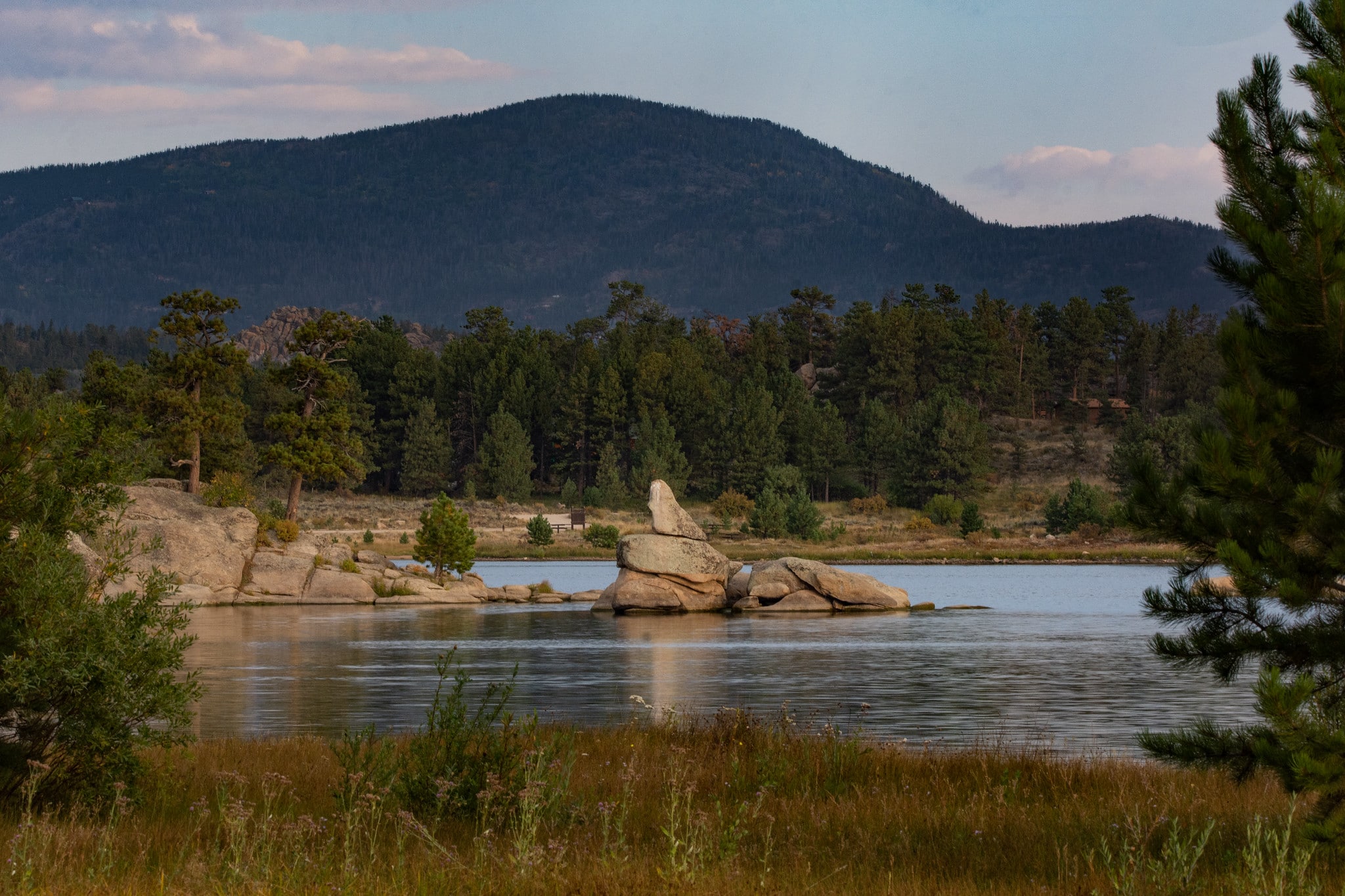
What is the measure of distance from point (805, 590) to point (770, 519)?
36066mm

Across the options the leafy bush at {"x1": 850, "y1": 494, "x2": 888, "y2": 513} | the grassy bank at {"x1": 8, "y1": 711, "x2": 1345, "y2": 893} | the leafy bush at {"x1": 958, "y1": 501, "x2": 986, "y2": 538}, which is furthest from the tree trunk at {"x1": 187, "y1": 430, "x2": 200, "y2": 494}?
the leafy bush at {"x1": 850, "y1": 494, "x2": 888, "y2": 513}

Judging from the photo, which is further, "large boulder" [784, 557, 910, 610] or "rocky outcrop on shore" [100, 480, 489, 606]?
"large boulder" [784, 557, 910, 610]

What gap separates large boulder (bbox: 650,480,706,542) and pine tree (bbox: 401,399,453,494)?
61698mm

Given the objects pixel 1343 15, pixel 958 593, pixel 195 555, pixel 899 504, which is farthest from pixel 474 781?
pixel 899 504

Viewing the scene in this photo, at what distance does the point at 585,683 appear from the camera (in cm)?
2644

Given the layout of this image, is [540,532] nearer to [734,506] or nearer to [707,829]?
[734,506]

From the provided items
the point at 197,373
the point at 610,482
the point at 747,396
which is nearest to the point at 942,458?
the point at 747,396

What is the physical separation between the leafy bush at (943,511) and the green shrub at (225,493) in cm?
5235

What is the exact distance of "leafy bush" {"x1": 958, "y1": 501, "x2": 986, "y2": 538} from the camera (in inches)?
3366

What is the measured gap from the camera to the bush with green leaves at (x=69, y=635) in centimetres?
909

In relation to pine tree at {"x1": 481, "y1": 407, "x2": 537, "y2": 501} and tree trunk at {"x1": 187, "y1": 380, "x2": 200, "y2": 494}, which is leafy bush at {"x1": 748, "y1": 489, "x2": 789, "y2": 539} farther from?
tree trunk at {"x1": 187, "y1": 380, "x2": 200, "y2": 494}

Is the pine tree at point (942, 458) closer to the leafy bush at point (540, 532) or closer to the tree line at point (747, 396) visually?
the tree line at point (747, 396)

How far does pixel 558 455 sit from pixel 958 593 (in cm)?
6035

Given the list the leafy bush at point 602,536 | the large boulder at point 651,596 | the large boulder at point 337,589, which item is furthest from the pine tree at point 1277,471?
the leafy bush at point 602,536
